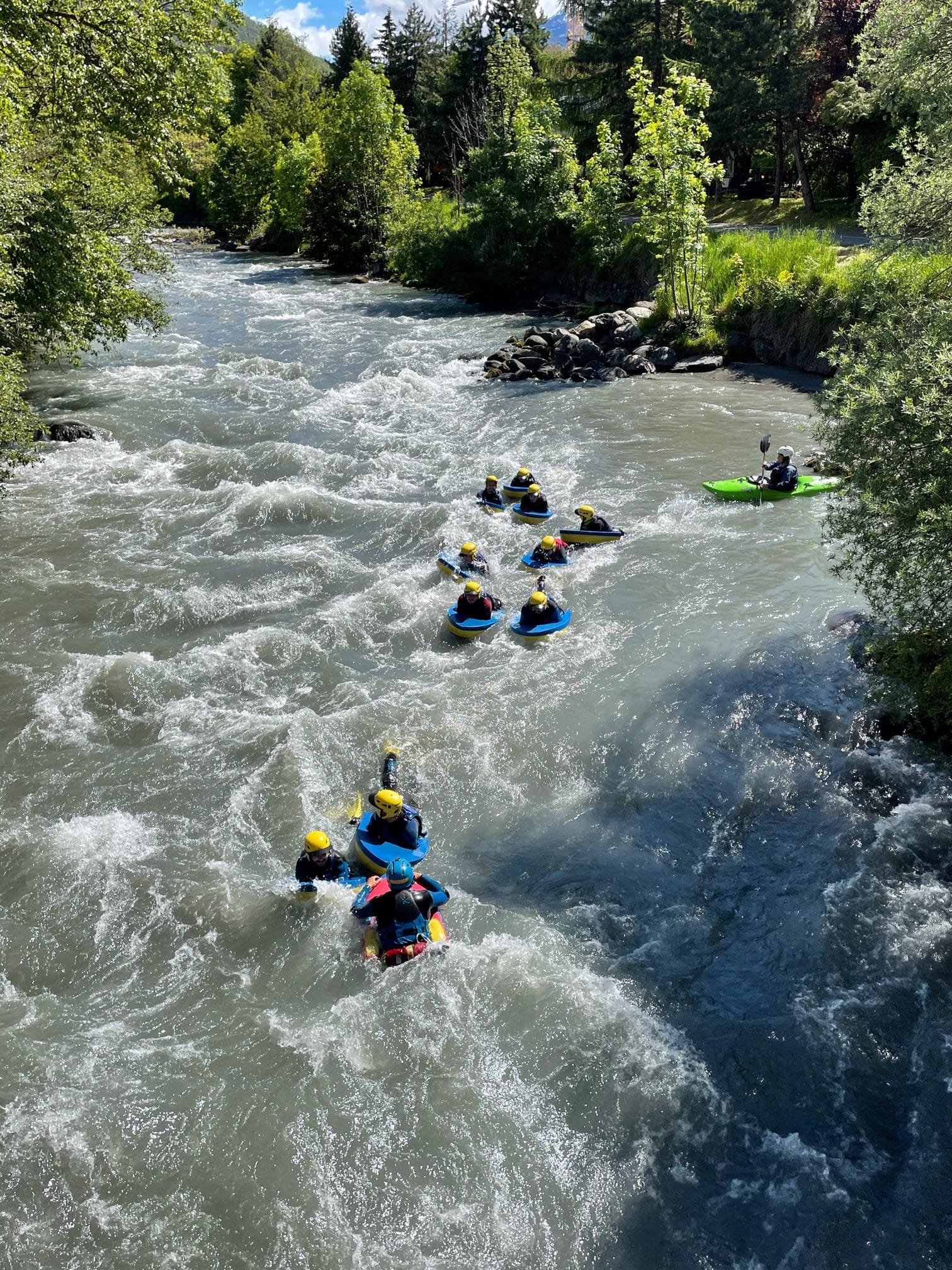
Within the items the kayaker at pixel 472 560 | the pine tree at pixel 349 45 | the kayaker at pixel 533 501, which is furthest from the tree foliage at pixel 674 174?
the pine tree at pixel 349 45

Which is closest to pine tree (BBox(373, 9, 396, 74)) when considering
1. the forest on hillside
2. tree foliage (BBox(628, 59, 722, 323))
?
the forest on hillside

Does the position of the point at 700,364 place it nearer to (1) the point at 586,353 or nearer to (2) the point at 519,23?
(1) the point at 586,353

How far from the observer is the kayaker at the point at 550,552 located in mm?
14219

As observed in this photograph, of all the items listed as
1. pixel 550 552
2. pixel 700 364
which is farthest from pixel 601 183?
pixel 550 552

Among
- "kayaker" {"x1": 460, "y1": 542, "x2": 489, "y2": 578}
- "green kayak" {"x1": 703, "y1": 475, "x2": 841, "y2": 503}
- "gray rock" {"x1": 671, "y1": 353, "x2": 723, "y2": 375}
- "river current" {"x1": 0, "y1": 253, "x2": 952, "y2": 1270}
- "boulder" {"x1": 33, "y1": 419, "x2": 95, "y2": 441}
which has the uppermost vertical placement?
"gray rock" {"x1": 671, "y1": 353, "x2": 723, "y2": 375}

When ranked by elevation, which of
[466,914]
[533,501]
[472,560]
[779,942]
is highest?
[533,501]

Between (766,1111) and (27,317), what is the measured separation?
17.5m

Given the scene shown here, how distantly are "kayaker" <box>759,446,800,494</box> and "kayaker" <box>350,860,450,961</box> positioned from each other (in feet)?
38.0

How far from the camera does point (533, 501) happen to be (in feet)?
52.6

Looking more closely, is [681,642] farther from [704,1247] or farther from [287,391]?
[287,391]

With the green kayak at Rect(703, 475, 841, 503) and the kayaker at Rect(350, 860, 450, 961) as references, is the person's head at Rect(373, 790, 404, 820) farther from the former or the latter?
the green kayak at Rect(703, 475, 841, 503)

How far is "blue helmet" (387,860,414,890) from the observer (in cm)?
786

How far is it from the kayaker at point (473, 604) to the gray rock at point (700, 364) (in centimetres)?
1527

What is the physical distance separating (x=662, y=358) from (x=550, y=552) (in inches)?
540
